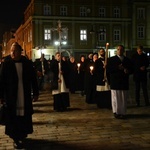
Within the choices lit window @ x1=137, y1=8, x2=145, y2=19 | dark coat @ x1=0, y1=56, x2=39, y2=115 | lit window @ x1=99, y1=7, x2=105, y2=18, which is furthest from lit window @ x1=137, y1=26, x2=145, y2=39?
dark coat @ x1=0, y1=56, x2=39, y2=115

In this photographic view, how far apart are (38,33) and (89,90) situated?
37.4 m

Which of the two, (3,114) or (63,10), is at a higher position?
(63,10)

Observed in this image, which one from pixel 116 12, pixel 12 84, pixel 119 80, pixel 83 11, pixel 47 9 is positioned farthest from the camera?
pixel 116 12

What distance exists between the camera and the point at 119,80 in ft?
30.2

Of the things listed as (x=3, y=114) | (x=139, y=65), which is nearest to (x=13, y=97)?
(x=3, y=114)

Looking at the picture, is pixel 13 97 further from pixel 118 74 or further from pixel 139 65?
pixel 139 65

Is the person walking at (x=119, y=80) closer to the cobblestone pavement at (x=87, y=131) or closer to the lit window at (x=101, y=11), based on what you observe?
the cobblestone pavement at (x=87, y=131)

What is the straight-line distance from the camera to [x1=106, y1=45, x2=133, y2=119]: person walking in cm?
920

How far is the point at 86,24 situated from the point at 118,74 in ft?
140

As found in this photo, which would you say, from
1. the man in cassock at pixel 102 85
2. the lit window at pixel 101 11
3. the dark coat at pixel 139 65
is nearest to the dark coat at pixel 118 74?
the man in cassock at pixel 102 85

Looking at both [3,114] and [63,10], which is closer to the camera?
[3,114]

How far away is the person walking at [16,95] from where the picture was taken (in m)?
6.35

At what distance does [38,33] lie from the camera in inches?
1929

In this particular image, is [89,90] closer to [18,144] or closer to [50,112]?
[50,112]
